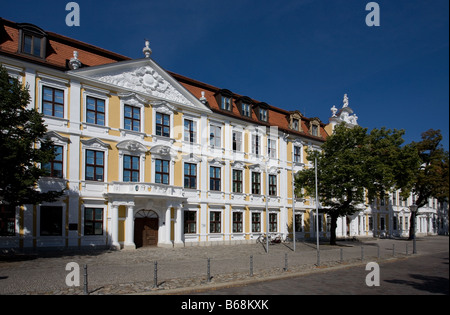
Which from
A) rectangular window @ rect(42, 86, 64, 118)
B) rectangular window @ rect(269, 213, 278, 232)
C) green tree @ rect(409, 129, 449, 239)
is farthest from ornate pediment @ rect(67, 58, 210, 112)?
green tree @ rect(409, 129, 449, 239)

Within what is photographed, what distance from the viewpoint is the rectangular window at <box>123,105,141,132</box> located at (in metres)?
28.0

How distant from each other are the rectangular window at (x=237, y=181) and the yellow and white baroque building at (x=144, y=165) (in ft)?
0.15

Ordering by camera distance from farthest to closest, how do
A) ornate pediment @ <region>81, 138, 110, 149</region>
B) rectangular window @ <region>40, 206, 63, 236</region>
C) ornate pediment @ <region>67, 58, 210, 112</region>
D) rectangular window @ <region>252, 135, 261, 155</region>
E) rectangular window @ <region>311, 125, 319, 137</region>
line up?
rectangular window @ <region>311, 125, 319, 137</region> < rectangular window @ <region>252, 135, 261, 155</region> < ornate pediment @ <region>67, 58, 210, 112</region> < ornate pediment @ <region>81, 138, 110, 149</region> < rectangular window @ <region>40, 206, 63, 236</region>

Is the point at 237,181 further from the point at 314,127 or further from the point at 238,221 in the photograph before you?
the point at 314,127

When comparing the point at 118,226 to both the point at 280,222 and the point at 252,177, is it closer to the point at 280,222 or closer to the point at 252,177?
the point at 252,177

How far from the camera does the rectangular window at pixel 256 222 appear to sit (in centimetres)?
3597

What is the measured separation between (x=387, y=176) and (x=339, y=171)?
513 cm

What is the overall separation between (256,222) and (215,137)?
9460 mm

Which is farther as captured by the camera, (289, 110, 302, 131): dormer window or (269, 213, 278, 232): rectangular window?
(289, 110, 302, 131): dormer window

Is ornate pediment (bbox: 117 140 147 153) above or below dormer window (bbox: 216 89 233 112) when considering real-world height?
below

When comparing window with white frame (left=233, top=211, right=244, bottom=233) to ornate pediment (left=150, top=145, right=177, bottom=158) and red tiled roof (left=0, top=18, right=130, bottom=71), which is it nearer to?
ornate pediment (left=150, top=145, right=177, bottom=158)

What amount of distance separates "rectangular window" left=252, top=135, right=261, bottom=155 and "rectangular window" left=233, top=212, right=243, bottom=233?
646cm

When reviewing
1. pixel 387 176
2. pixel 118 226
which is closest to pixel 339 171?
pixel 387 176
